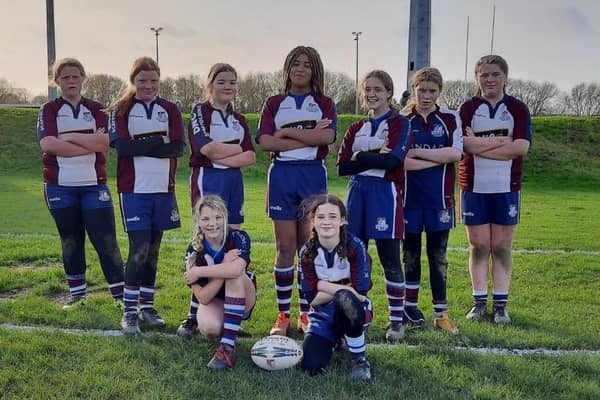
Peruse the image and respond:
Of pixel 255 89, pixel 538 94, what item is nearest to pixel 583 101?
pixel 538 94

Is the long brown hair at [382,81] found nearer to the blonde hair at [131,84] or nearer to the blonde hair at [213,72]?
the blonde hair at [213,72]

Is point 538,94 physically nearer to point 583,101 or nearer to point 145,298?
point 583,101

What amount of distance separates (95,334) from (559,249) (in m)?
7.01

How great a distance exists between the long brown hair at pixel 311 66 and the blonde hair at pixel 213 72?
0.41m

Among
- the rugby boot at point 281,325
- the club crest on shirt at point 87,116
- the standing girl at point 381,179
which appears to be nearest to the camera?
the standing girl at point 381,179

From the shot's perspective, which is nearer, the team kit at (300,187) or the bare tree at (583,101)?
the team kit at (300,187)

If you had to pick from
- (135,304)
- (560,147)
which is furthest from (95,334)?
(560,147)

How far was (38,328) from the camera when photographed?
452 cm

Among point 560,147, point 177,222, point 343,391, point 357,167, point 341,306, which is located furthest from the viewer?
point 560,147

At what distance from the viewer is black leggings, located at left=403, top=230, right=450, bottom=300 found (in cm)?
476

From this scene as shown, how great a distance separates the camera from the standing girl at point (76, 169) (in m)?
5.02

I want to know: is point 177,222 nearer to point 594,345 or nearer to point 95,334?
point 95,334

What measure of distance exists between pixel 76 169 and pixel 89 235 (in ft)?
2.00

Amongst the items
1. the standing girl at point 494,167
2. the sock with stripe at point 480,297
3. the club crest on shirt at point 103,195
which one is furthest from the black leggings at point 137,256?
the sock with stripe at point 480,297
